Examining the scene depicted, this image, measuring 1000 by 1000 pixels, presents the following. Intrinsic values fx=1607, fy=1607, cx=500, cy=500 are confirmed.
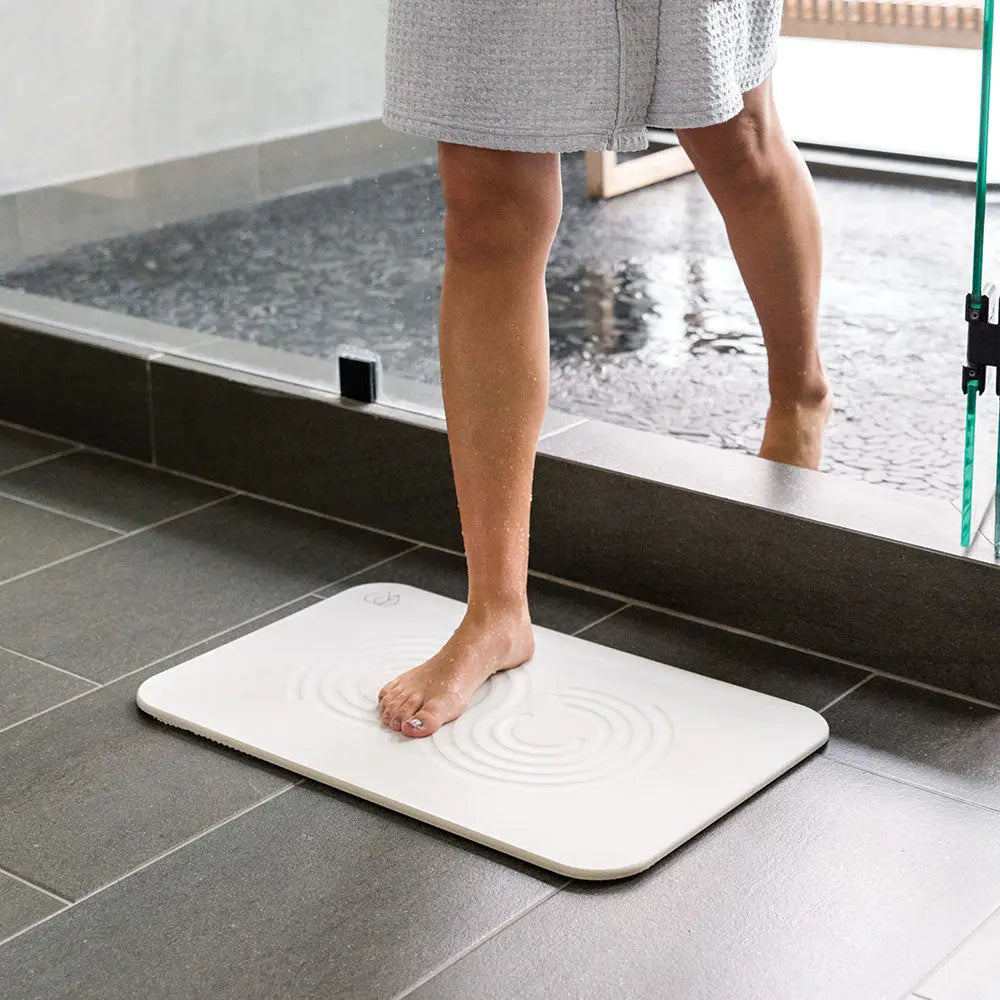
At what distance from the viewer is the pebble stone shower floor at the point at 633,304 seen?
77.2 inches

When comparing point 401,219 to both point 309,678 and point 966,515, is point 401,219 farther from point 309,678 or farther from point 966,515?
point 966,515

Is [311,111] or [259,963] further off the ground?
[311,111]

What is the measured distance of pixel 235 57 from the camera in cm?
198

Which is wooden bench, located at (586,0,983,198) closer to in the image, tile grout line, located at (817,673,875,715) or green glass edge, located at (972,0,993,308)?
green glass edge, located at (972,0,993,308)

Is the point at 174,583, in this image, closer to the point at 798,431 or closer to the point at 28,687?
the point at 28,687

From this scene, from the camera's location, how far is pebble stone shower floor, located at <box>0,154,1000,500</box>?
6.43 feet

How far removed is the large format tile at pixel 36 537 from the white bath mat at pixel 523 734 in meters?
0.36

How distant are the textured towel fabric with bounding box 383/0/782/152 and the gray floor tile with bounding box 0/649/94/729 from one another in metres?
0.66

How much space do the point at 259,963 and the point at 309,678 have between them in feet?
1.44

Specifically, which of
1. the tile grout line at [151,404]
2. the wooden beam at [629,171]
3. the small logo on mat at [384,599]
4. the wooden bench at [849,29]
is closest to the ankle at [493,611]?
the small logo on mat at [384,599]

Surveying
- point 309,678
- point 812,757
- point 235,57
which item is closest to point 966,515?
point 812,757

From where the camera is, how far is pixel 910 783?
1.38m

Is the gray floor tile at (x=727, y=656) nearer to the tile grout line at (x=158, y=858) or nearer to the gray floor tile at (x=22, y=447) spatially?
the tile grout line at (x=158, y=858)

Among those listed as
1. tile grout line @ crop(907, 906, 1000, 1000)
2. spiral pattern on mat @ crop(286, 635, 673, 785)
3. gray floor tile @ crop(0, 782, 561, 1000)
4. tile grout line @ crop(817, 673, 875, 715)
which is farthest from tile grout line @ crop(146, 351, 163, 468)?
tile grout line @ crop(907, 906, 1000, 1000)
